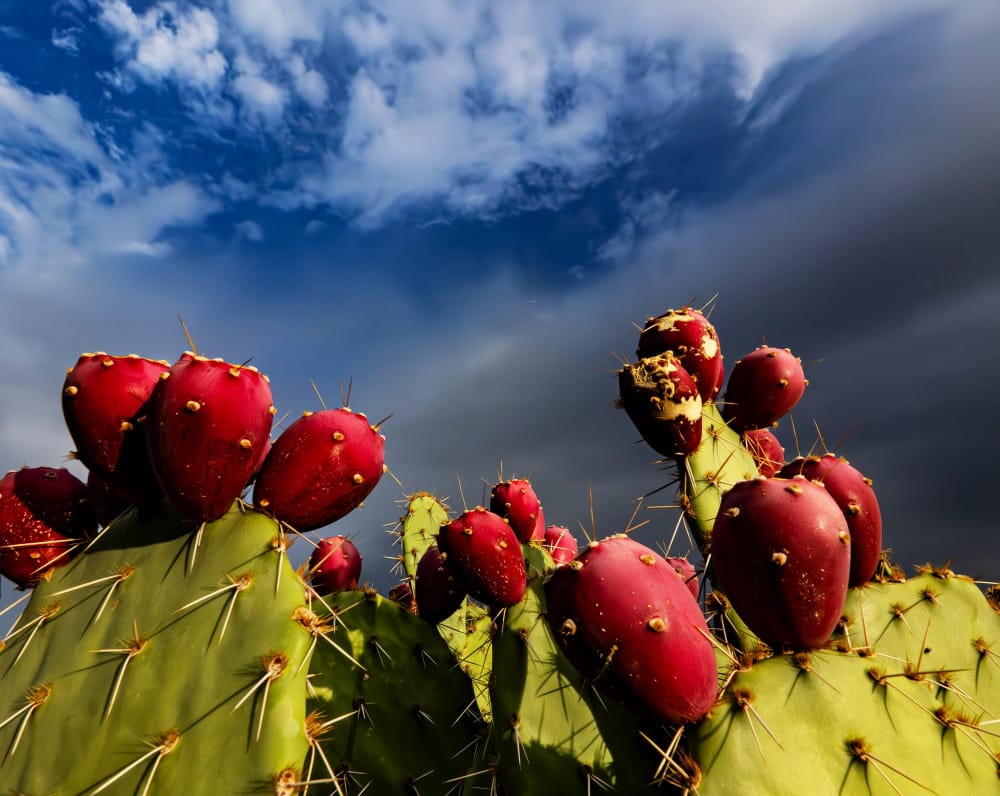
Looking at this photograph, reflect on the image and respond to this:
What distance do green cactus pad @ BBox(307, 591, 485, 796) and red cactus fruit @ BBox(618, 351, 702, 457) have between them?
3.34ft

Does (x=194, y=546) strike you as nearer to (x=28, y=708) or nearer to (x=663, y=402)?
(x=28, y=708)

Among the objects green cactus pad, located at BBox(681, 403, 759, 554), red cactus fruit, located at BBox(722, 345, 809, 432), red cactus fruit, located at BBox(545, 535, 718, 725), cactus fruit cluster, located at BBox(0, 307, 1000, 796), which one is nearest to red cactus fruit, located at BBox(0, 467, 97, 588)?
cactus fruit cluster, located at BBox(0, 307, 1000, 796)

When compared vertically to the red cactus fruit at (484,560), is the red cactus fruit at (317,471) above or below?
above

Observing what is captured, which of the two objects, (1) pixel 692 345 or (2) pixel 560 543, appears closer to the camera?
(1) pixel 692 345

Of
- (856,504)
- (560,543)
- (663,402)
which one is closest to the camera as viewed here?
(856,504)

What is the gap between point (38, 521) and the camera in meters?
1.69

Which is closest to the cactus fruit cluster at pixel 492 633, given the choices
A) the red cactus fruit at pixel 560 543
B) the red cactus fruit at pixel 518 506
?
the red cactus fruit at pixel 518 506

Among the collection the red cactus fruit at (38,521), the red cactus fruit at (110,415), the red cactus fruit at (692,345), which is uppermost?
the red cactus fruit at (110,415)

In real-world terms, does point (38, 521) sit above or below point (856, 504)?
above

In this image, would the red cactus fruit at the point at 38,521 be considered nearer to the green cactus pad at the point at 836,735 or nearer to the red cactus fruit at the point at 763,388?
the green cactus pad at the point at 836,735

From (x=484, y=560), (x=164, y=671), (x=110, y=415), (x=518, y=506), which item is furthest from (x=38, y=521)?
(x=518, y=506)

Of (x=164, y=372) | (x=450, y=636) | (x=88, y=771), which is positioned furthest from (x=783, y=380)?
(x=88, y=771)

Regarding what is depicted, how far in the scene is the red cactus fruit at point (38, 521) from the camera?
1.66 metres

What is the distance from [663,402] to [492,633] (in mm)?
810
